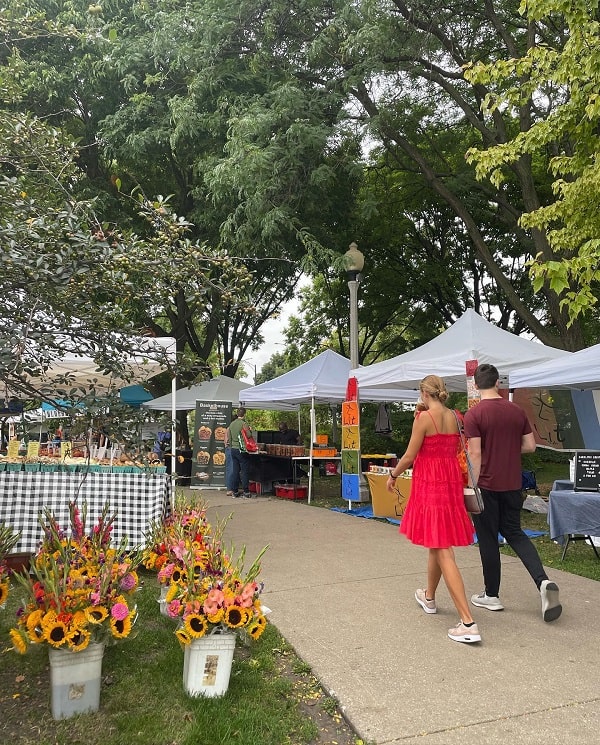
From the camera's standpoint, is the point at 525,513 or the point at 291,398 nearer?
the point at 525,513

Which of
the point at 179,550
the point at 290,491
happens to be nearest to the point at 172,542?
the point at 179,550

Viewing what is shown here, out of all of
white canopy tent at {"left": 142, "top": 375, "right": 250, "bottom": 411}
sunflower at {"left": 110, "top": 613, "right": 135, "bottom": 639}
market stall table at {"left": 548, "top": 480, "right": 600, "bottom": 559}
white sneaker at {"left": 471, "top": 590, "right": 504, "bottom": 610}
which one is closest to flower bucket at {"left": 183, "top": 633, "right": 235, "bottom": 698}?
sunflower at {"left": 110, "top": 613, "right": 135, "bottom": 639}

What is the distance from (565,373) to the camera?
7.18 metres

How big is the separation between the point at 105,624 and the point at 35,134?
Result: 2.73 meters

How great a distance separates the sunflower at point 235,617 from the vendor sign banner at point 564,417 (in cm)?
698

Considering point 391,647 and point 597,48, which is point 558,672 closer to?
point 391,647

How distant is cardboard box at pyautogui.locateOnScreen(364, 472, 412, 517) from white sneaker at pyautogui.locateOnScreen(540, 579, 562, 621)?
14.5 ft

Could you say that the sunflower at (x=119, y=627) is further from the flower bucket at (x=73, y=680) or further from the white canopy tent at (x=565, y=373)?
the white canopy tent at (x=565, y=373)

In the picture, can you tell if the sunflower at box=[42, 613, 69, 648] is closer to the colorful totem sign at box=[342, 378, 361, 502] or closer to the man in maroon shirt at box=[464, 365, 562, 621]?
the man in maroon shirt at box=[464, 365, 562, 621]

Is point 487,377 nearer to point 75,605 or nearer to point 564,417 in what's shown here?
point 75,605

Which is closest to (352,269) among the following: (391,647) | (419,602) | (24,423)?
(419,602)

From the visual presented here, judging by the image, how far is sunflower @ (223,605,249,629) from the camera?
3.17 m

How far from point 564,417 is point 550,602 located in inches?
219

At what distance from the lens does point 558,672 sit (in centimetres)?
356
